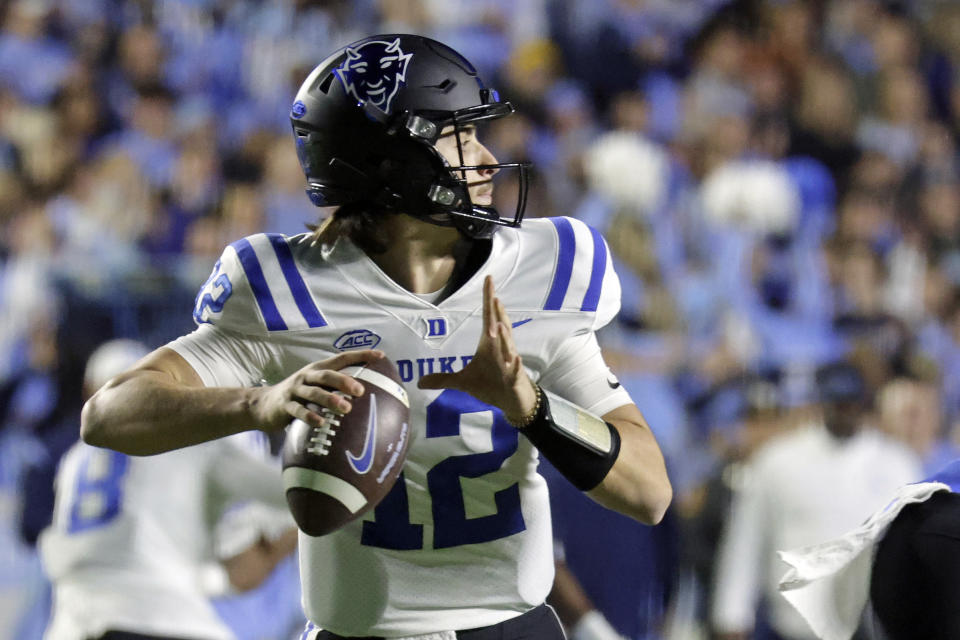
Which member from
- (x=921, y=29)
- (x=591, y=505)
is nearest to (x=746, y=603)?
(x=591, y=505)

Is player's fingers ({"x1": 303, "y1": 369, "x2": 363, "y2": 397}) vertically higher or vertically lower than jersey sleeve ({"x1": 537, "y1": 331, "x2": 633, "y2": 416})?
higher

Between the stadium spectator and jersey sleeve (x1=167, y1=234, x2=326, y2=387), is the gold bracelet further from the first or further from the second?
the stadium spectator

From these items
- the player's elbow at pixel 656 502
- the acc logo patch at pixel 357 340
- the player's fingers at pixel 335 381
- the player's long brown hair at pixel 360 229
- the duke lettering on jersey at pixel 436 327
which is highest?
the player's long brown hair at pixel 360 229

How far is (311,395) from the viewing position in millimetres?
1525

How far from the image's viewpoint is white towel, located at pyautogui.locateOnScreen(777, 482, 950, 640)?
70.1 inches

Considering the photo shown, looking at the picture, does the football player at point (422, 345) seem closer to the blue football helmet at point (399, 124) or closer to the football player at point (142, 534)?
the blue football helmet at point (399, 124)

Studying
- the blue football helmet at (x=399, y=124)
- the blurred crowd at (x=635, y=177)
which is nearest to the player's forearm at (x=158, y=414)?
the blue football helmet at (x=399, y=124)

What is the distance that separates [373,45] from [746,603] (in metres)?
2.99

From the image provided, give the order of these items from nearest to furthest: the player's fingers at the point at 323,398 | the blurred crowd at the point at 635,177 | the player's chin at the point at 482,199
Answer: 1. the player's fingers at the point at 323,398
2. the player's chin at the point at 482,199
3. the blurred crowd at the point at 635,177

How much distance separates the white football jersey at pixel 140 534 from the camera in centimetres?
322

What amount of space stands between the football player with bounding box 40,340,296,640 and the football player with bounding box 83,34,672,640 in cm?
142

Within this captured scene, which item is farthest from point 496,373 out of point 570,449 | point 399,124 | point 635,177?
point 635,177

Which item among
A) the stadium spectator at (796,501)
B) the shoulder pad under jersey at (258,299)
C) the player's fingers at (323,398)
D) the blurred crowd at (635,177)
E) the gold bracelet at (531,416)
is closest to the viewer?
the player's fingers at (323,398)

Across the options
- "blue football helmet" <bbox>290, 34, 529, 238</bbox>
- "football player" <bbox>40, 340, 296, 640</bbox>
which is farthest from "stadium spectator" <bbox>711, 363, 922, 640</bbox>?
"blue football helmet" <bbox>290, 34, 529, 238</bbox>
